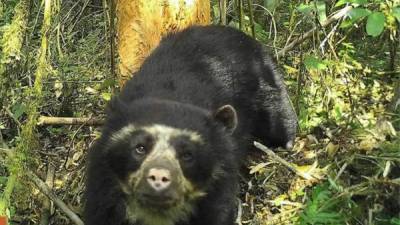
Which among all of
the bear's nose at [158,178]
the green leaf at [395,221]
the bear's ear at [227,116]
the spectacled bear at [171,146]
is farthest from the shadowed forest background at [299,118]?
the bear's nose at [158,178]

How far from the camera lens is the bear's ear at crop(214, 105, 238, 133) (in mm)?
4266

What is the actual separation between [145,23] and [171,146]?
5.76 ft

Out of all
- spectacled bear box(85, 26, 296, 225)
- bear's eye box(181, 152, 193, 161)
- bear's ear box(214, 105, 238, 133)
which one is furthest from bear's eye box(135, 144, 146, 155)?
bear's ear box(214, 105, 238, 133)

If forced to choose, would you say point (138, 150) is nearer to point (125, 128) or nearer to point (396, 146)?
point (125, 128)

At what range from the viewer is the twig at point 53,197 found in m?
4.72

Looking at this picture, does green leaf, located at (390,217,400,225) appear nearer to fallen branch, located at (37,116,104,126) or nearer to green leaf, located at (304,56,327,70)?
green leaf, located at (304,56,327,70)

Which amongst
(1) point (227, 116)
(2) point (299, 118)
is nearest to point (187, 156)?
(1) point (227, 116)

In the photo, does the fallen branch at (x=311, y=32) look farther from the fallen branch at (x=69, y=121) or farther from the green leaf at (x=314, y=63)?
the fallen branch at (x=69, y=121)

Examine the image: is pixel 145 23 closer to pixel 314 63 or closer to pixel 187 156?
pixel 314 63

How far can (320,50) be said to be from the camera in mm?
6152

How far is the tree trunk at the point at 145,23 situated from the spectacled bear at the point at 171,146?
18cm

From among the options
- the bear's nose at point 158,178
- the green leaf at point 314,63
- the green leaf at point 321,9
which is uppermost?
the green leaf at point 321,9

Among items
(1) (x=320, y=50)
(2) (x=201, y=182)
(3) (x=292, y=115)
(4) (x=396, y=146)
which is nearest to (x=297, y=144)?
(3) (x=292, y=115)

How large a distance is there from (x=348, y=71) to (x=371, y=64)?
52 centimetres
